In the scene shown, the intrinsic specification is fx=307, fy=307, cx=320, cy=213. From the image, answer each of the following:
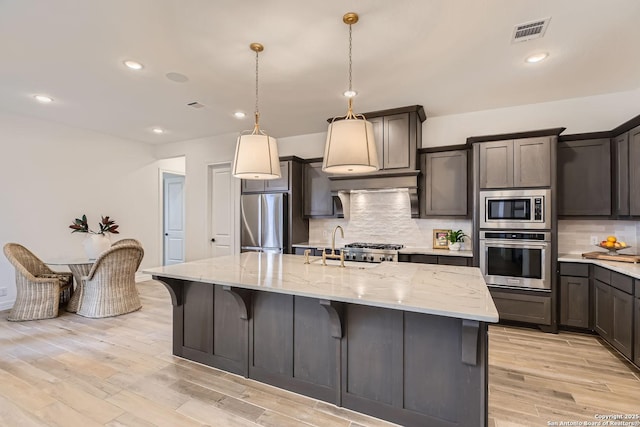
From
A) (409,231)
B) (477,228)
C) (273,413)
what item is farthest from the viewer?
(409,231)

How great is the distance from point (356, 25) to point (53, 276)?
4.96m

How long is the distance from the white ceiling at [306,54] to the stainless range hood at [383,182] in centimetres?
90

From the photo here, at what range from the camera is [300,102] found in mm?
3891

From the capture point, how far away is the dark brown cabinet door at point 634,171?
9.91 feet

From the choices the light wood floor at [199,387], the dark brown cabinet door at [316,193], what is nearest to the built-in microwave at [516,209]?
the light wood floor at [199,387]

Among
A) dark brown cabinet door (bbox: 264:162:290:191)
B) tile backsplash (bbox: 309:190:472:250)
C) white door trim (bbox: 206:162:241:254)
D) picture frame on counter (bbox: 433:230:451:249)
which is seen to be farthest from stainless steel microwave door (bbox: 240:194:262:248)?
picture frame on counter (bbox: 433:230:451:249)

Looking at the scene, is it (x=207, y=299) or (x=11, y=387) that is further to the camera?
(x=207, y=299)

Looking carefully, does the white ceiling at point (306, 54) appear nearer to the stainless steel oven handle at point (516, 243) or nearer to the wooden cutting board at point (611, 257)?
the stainless steel oven handle at point (516, 243)

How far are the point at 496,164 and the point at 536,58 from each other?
3.93ft

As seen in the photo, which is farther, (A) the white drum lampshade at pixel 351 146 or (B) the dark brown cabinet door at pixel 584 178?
(B) the dark brown cabinet door at pixel 584 178

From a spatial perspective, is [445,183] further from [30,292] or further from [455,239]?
[30,292]

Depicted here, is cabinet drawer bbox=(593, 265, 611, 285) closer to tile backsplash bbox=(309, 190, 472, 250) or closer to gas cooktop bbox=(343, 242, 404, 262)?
tile backsplash bbox=(309, 190, 472, 250)

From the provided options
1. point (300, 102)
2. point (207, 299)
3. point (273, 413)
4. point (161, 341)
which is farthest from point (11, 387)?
point (300, 102)

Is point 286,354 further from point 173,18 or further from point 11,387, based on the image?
A: point 173,18
